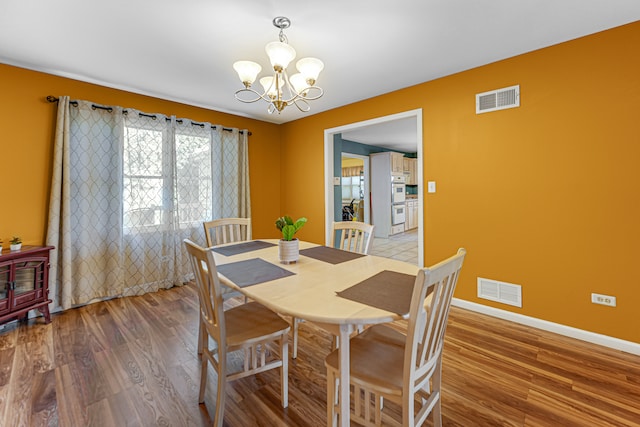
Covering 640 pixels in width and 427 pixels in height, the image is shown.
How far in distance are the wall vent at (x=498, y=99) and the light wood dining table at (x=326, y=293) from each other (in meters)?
1.93

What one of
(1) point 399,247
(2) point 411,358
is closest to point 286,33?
(2) point 411,358

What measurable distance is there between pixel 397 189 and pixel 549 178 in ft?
15.8

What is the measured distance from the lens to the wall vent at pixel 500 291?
2.51m

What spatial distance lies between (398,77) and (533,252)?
7.02 ft

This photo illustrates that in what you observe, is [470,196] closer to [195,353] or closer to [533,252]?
[533,252]

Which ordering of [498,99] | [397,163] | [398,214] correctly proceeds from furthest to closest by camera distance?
[398,214]
[397,163]
[498,99]

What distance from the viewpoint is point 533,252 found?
95.7 inches

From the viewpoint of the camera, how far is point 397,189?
713cm

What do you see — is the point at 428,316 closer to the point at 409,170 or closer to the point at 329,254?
the point at 329,254

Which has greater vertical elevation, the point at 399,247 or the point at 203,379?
the point at 399,247

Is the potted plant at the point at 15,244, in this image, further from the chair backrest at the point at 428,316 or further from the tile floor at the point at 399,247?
the tile floor at the point at 399,247

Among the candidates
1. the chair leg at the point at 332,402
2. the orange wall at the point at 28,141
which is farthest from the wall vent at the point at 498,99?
the orange wall at the point at 28,141

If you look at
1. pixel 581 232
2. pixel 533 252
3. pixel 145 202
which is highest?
pixel 145 202

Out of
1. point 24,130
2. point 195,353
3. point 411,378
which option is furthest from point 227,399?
point 24,130
